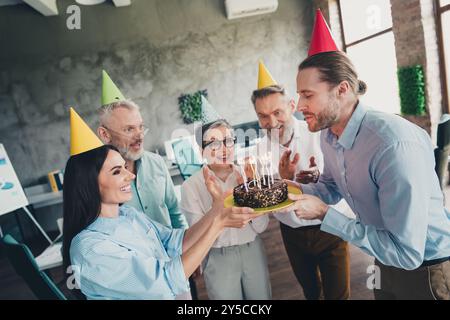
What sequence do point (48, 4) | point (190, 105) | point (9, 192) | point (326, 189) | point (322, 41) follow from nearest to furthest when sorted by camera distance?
point (322, 41) < point (326, 189) < point (48, 4) < point (9, 192) < point (190, 105)

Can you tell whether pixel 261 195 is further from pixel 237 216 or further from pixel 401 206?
pixel 401 206

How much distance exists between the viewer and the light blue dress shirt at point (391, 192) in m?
0.92

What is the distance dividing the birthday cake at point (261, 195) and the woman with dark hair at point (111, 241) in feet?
0.16

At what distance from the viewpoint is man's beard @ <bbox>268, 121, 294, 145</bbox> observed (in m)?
1.81

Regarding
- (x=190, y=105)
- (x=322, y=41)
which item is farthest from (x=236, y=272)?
(x=190, y=105)

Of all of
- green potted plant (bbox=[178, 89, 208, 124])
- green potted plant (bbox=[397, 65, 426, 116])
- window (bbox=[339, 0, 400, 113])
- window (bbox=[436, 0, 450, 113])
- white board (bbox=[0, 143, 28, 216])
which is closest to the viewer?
white board (bbox=[0, 143, 28, 216])

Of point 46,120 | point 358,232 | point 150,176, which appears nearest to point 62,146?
point 46,120

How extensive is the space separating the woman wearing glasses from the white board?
250 cm

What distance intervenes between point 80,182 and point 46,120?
14.0ft

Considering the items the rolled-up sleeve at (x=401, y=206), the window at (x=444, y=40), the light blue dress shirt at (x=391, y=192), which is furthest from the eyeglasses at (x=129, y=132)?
the window at (x=444, y=40)

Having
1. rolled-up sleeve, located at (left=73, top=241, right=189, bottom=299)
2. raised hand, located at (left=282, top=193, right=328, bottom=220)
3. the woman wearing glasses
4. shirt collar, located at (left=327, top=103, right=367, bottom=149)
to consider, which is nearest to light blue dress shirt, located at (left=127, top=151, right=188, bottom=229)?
the woman wearing glasses

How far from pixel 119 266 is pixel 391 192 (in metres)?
0.91

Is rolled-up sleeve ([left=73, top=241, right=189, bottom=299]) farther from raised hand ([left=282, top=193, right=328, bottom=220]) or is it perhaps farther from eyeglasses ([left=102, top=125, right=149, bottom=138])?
eyeglasses ([left=102, top=125, right=149, bottom=138])

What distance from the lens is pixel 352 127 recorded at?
1.10 m
